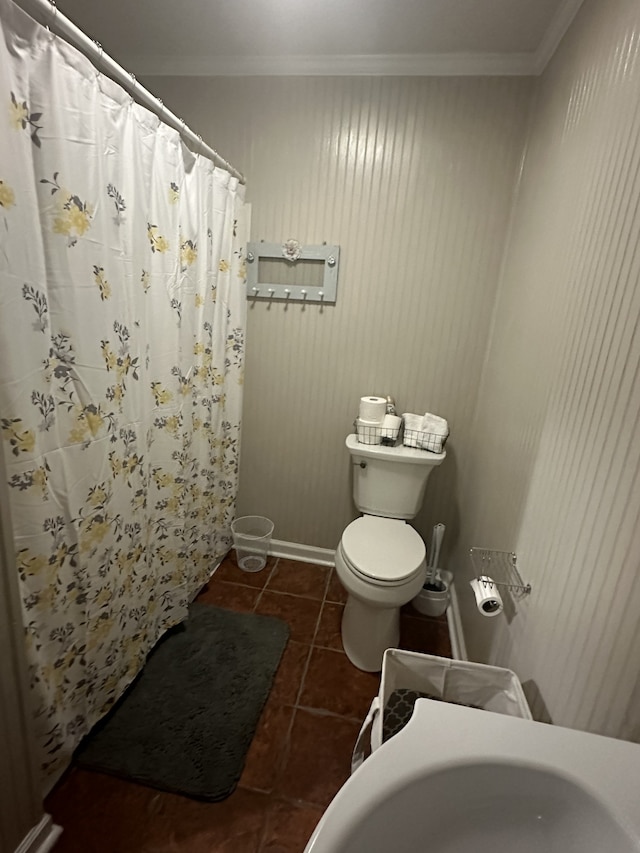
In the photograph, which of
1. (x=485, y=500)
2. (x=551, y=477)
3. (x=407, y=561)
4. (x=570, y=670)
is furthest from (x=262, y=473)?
(x=570, y=670)

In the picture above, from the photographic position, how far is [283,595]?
2.07m

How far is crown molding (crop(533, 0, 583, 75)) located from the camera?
4.25 feet

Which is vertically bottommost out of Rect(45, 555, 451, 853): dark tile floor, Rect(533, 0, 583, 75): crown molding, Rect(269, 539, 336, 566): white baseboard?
Rect(45, 555, 451, 853): dark tile floor

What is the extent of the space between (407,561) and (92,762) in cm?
118

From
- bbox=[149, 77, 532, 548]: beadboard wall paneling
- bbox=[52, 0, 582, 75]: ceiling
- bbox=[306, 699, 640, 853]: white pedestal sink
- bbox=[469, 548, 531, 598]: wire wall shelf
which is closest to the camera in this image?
bbox=[306, 699, 640, 853]: white pedestal sink

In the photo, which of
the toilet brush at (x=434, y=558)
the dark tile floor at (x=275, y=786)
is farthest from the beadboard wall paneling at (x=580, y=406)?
the dark tile floor at (x=275, y=786)

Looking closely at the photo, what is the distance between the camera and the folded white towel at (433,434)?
6.10ft

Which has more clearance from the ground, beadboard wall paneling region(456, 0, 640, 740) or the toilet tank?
Answer: beadboard wall paneling region(456, 0, 640, 740)

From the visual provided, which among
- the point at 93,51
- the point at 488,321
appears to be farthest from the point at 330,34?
the point at 488,321

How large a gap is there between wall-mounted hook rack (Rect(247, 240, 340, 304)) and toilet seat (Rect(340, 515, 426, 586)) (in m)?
1.06

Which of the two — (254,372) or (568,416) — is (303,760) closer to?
(568,416)

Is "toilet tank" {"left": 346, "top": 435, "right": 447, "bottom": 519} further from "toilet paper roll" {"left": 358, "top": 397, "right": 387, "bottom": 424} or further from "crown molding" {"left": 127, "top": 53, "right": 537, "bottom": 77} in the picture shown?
"crown molding" {"left": 127, "top": 53, "right": 537, "bottom": 77}

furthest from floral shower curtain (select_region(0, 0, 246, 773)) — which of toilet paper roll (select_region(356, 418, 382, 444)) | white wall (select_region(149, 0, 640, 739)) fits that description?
toilet paper roll (select_region(356, 418, 382, 444))

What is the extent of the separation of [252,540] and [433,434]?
1113mm
